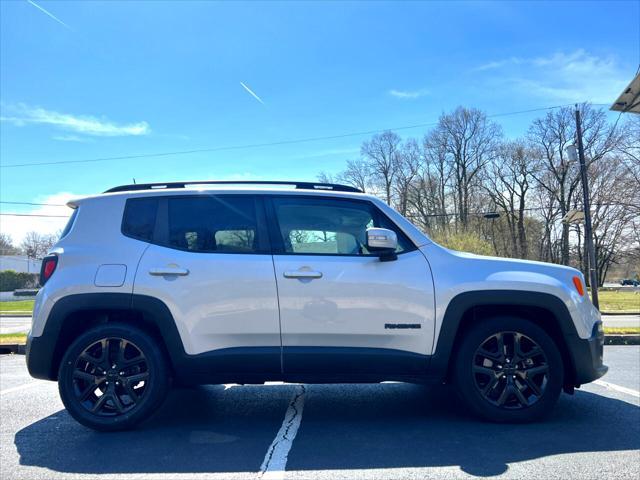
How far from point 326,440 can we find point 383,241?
5.13ft

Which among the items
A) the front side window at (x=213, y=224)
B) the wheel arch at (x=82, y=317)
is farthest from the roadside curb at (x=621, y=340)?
the wheel arch at (x=82, y=317)

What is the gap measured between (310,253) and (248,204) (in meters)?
0.71

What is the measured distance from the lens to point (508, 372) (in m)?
3.94

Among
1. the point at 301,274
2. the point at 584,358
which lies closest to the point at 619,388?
the point at 584,358

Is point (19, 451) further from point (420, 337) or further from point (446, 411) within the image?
point (446, 411)

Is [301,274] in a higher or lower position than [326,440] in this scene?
higher

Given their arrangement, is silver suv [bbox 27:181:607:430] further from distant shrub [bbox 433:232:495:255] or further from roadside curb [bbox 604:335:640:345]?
distant shrub [bbox 433:232:495:255]

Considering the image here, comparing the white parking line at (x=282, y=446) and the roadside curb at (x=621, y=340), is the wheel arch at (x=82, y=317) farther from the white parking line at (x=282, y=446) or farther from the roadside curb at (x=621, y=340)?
the roadside curb at (x=621, y=340)

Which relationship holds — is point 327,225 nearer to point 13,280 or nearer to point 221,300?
point 221,300

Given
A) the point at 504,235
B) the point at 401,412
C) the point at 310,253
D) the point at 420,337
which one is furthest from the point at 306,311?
the point at 504,235

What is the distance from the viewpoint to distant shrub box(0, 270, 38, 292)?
51.4 metres

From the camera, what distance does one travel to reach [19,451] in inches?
137

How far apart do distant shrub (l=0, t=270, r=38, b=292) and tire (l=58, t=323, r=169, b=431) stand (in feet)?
187

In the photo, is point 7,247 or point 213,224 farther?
point 7,247
